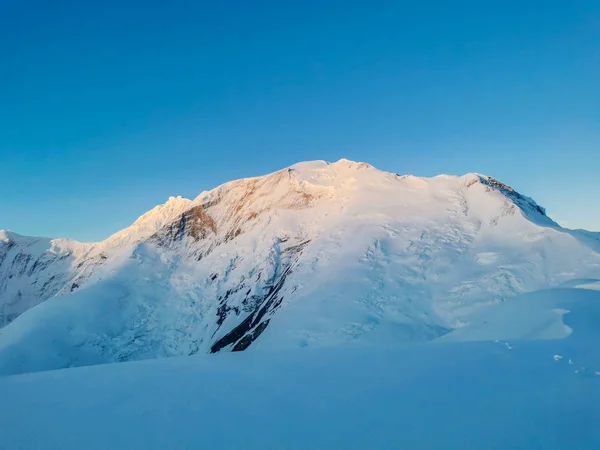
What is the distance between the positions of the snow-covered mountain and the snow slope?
1902cm

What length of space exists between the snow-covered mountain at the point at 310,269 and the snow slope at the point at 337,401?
1902 centimetres

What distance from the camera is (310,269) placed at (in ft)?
148

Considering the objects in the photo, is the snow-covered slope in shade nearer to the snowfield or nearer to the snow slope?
the snowfield

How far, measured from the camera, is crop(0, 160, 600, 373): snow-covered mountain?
3288 centimetres

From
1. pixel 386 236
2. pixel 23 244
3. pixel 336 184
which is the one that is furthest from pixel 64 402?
pixel 23 244

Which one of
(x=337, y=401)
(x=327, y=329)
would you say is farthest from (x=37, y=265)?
(x=337, y=401)

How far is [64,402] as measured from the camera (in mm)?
9945

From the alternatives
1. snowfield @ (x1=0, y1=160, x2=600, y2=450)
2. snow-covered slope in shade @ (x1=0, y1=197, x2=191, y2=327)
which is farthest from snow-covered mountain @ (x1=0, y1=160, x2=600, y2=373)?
snow-covered slope in shade @ (x1=0, y1=197, x2=191, y2=327)

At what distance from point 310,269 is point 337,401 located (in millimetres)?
36411

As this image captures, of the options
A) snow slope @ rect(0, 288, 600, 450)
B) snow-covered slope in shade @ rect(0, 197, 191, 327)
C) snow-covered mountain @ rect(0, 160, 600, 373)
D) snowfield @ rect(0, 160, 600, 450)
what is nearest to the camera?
snow slope @ rect(0, 288, 600, 450)

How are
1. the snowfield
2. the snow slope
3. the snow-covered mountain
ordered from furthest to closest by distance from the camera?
the snow-covered mountain < the snowfield < the snow slope

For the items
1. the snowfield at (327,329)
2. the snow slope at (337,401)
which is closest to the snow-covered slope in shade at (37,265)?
the snowfield at (327,329)

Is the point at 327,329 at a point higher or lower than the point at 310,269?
lower

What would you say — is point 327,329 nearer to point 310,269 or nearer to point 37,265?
point 310,269
